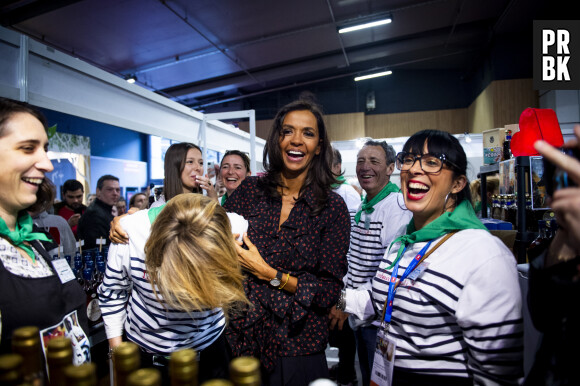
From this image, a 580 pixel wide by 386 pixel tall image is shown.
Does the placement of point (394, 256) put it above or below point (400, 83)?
below

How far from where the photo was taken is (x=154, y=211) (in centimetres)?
141

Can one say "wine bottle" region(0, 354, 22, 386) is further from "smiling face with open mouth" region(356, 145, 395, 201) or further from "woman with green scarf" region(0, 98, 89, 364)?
"smiling face with open mouth" region(356, 145, 395, 201)

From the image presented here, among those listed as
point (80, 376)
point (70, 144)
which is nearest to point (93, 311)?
point (80, 376)

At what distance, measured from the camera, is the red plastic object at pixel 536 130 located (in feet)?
6.64

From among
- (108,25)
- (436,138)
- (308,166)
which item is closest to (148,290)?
(308,166)

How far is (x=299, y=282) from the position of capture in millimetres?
1398

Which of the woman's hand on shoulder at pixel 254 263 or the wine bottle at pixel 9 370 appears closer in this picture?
the wine bottle at pixel 9 370

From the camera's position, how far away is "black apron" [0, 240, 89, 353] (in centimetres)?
92

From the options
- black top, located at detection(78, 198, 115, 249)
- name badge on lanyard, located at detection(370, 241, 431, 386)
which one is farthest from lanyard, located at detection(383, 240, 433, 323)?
black top, located at detection(78, 198, 115, 249)

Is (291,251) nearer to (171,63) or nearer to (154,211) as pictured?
(154,211)

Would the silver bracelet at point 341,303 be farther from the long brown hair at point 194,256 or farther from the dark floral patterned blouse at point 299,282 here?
the long brown hair at point 194,256

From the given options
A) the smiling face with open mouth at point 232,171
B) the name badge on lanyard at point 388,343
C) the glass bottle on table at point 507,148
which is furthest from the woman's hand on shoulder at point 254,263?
the glass bottle on table at point 507,148

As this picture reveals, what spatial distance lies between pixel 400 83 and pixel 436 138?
41.2 feet

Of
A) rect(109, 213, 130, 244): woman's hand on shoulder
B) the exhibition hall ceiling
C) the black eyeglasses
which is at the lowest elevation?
rect(109, 213, 130, 244): woman's hand on shoulder
